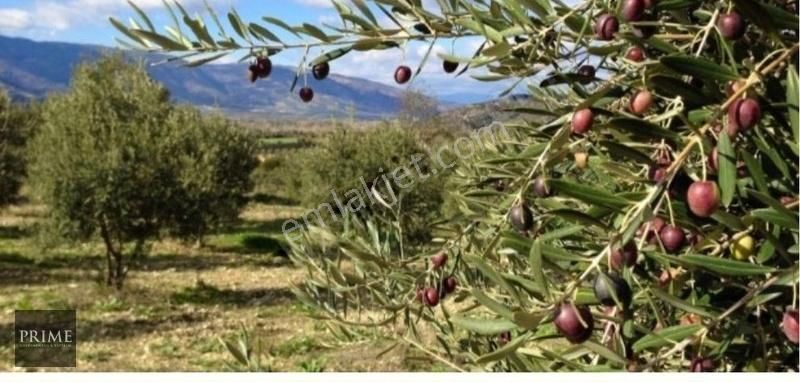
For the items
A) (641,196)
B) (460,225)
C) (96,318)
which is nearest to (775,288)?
(641,196)

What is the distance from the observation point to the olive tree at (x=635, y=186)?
31.0 inches

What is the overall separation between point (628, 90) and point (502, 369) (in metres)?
0.58

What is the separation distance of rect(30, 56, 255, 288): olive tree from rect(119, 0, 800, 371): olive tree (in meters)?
13.9

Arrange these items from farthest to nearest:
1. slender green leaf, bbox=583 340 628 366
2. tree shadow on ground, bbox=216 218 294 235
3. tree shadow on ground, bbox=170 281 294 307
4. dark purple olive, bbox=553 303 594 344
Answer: tree shadow on ground, bbox=216 218 294 235, tree shadow on ground, bbox=170 281 294 307, slender green leaf, bbox=583 340 628 366, dark purple olive, bbox=553 303 594 344

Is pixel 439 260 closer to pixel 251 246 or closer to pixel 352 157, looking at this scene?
pixel 352 157

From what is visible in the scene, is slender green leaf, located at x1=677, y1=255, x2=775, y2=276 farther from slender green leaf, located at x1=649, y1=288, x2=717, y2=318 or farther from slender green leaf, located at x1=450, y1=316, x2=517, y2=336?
slender green leaf, located at x1=450, y1=316, x2=517, y2=336

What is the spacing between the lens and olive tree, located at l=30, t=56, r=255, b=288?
14586 mm

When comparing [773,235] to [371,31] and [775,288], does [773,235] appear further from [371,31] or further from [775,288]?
[371,31]

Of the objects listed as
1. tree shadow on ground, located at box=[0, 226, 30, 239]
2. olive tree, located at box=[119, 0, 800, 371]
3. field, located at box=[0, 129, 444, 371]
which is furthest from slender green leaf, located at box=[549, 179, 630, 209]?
tree shadow on ground, located at box=[0, 226, 30, 239]

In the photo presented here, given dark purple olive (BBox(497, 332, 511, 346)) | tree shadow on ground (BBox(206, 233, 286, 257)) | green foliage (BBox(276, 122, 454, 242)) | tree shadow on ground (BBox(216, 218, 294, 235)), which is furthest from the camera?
tree shadow on ground (BBox(216, 218, 294, 235))

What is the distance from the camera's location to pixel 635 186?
1.11 metres

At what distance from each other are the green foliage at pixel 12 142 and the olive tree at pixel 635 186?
21.2 metres

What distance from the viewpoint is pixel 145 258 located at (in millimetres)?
18062

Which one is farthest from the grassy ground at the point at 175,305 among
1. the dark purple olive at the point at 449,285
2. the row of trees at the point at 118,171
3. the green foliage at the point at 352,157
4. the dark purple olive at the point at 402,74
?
the dark purple olive at the point at 402,74
